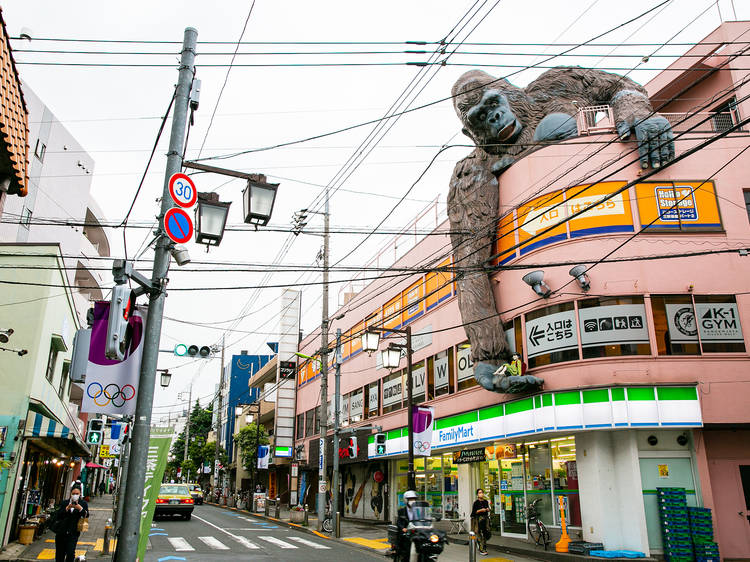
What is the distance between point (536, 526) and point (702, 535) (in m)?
4.42

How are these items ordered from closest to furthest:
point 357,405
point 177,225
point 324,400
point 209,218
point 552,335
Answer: point 177,225 → point 209,218 → point 552,335 → point 324,400 → point 357,405

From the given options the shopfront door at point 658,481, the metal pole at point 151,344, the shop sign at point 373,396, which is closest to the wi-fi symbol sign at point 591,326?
the shopfront door at point 658,481

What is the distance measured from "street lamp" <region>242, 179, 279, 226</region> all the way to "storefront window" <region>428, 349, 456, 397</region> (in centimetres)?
1492

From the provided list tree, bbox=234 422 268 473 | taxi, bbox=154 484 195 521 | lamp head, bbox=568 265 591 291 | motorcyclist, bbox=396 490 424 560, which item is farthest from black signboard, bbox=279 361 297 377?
motorcyclist, bbox=396 490 424 560

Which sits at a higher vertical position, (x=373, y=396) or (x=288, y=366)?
(x=288, y=366)

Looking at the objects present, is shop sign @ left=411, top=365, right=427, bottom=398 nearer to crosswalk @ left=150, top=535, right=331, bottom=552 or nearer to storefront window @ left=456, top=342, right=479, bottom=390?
storefront window @ left=456, top=342, right=479, bottom=390

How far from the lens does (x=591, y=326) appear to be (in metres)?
16.1

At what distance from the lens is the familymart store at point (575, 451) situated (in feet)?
48.6

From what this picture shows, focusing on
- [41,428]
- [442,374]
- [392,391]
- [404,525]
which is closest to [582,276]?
[404,525]

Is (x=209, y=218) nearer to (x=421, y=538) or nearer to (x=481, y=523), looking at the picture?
(x=421, y=538)

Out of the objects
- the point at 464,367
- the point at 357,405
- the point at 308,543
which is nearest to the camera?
the point at 308,543

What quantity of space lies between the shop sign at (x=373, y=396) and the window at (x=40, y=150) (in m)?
22.6

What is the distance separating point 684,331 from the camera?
51.5ft

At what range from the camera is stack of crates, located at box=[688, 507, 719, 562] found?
13938 mm
